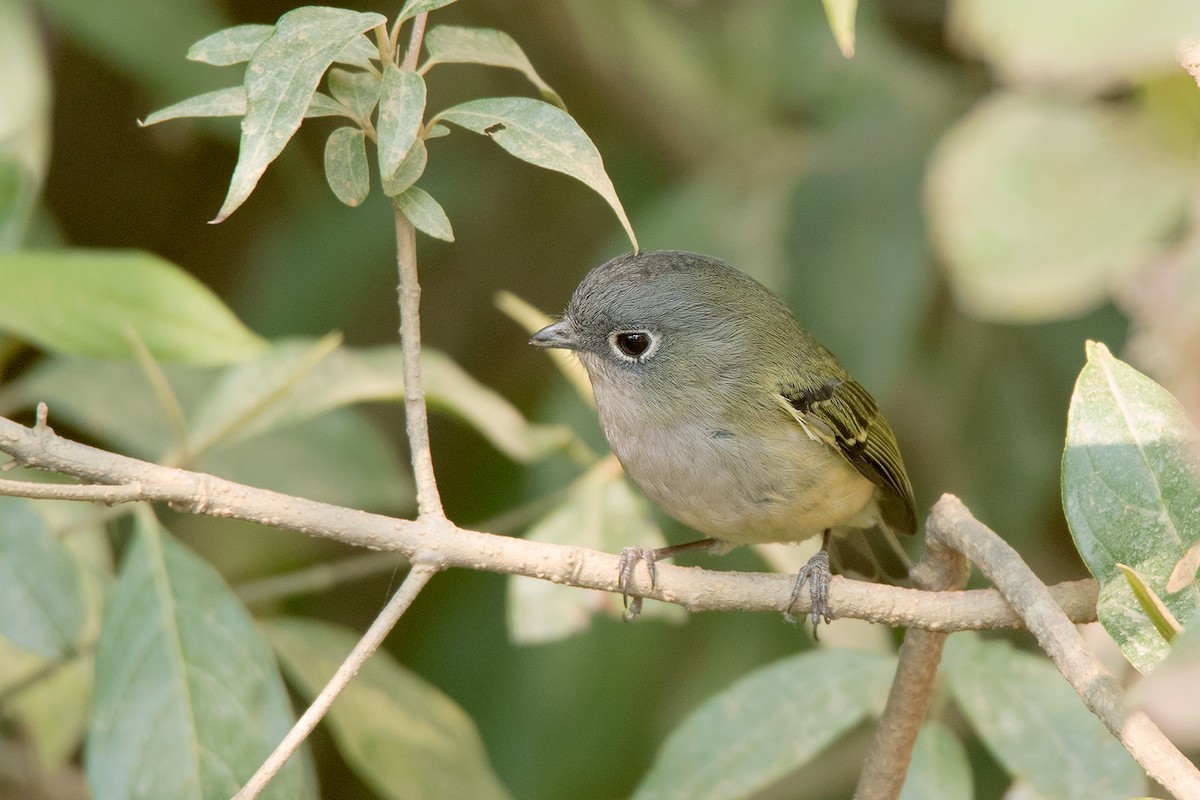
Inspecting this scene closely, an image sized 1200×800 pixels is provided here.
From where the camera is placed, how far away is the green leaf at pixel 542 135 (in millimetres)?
1631

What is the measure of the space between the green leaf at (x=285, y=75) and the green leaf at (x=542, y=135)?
0.60ft

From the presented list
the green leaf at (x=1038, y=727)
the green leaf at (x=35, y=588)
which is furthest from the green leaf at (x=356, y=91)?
the green leaf at (x=1038, y=727)

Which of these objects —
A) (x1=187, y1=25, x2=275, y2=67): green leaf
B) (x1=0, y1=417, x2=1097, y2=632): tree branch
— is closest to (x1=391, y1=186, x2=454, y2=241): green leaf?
(x1=187, y1=25, x2=275, y2=67): green leaf

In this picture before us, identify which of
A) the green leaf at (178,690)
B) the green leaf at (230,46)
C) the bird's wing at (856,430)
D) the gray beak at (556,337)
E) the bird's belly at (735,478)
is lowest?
the green leaf at (178,690)

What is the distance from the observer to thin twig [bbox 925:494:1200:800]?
4.64ft

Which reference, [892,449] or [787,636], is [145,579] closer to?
[892,449]

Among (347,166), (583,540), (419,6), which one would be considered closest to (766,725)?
(583,540)

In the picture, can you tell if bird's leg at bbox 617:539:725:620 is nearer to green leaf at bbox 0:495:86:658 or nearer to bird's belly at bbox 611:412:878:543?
bird's belly at bbox 611:412:878:543

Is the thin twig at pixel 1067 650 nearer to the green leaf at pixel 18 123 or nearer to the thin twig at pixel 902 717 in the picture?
the thin twig at pixel 902 717

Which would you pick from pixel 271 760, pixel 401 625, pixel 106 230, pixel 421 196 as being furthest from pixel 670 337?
pixel 106 230

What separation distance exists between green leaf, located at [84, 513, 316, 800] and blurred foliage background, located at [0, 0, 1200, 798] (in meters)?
0.95

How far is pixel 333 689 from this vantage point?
1591mm

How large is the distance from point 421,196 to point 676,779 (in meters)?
1.19

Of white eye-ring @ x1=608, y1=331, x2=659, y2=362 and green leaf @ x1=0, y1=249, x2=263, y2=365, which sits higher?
white eye-ring @ x1=608, y1=331, x2=659, y2=362
